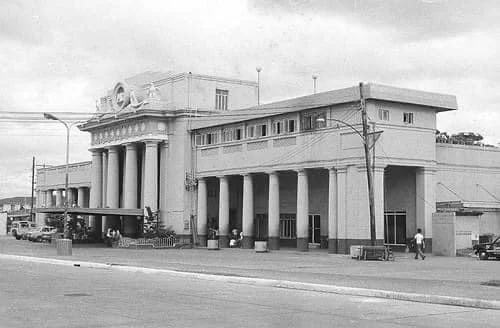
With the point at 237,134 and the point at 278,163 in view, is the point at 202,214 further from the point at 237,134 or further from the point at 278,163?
the point at 278,163

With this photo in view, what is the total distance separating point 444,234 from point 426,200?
2698 mm

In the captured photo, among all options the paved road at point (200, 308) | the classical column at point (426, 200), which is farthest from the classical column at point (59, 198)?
the paved road at point (200, 308)

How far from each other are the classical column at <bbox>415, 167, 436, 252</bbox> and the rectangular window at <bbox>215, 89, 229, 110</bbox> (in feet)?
75.6

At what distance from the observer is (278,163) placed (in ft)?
177

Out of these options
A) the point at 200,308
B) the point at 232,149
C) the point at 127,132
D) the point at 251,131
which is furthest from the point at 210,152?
the point at 200,308

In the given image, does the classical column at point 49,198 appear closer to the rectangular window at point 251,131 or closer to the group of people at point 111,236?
the group of people at point 111,236

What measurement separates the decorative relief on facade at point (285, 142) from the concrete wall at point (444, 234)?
10.9 metres

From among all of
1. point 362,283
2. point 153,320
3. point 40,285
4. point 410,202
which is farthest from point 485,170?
point 153,320

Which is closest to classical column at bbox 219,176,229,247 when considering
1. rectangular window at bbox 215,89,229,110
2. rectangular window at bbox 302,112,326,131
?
rectangular window at bbox 215,89,229,110

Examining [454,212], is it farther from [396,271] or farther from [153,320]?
[153,320]

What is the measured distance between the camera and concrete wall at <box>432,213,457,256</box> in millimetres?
46469

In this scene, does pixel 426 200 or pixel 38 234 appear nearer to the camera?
pixel 426 200

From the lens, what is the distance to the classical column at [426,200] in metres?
48.3

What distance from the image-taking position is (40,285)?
Result: 23.4 m
